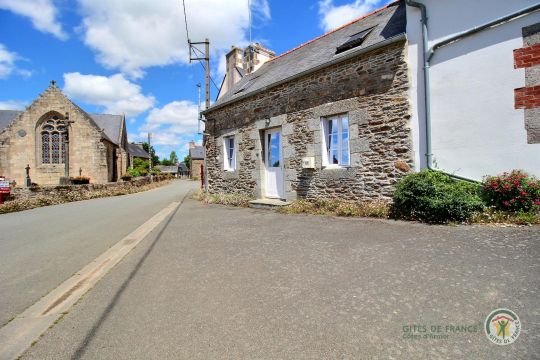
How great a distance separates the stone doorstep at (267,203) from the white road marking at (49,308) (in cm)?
460

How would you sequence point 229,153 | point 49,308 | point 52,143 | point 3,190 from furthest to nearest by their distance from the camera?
point 52,143
point 3,190
point 229,153
point 49,308

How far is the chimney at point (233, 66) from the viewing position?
15879mm

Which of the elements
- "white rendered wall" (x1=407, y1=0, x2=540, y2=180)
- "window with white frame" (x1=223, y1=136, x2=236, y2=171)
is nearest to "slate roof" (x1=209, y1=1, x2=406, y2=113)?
"white rendered wall" (x1=407, y1=0, x2=540, y2=180)

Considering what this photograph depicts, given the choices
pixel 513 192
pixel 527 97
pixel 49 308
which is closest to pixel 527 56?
pixel 527 97

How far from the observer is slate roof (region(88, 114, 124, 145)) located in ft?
110

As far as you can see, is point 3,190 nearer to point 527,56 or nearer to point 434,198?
point 434,198

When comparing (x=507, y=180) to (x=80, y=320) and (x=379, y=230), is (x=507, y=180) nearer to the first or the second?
(x=379, y=230)

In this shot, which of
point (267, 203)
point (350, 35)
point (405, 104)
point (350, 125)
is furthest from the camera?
point (350, 35)

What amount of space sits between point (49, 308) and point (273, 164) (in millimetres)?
7372

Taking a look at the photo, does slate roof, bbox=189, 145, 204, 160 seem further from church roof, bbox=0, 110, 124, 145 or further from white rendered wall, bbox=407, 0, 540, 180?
white rendered wall, bbox=407, 0, 540, 180

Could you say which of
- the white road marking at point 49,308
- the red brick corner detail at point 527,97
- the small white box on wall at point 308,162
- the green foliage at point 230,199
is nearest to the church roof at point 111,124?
the green foliage at point 230,199

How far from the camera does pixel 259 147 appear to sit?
31.9 ft

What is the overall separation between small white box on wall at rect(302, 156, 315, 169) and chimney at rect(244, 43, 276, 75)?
27.1ft

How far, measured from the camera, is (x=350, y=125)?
7.26 metres
